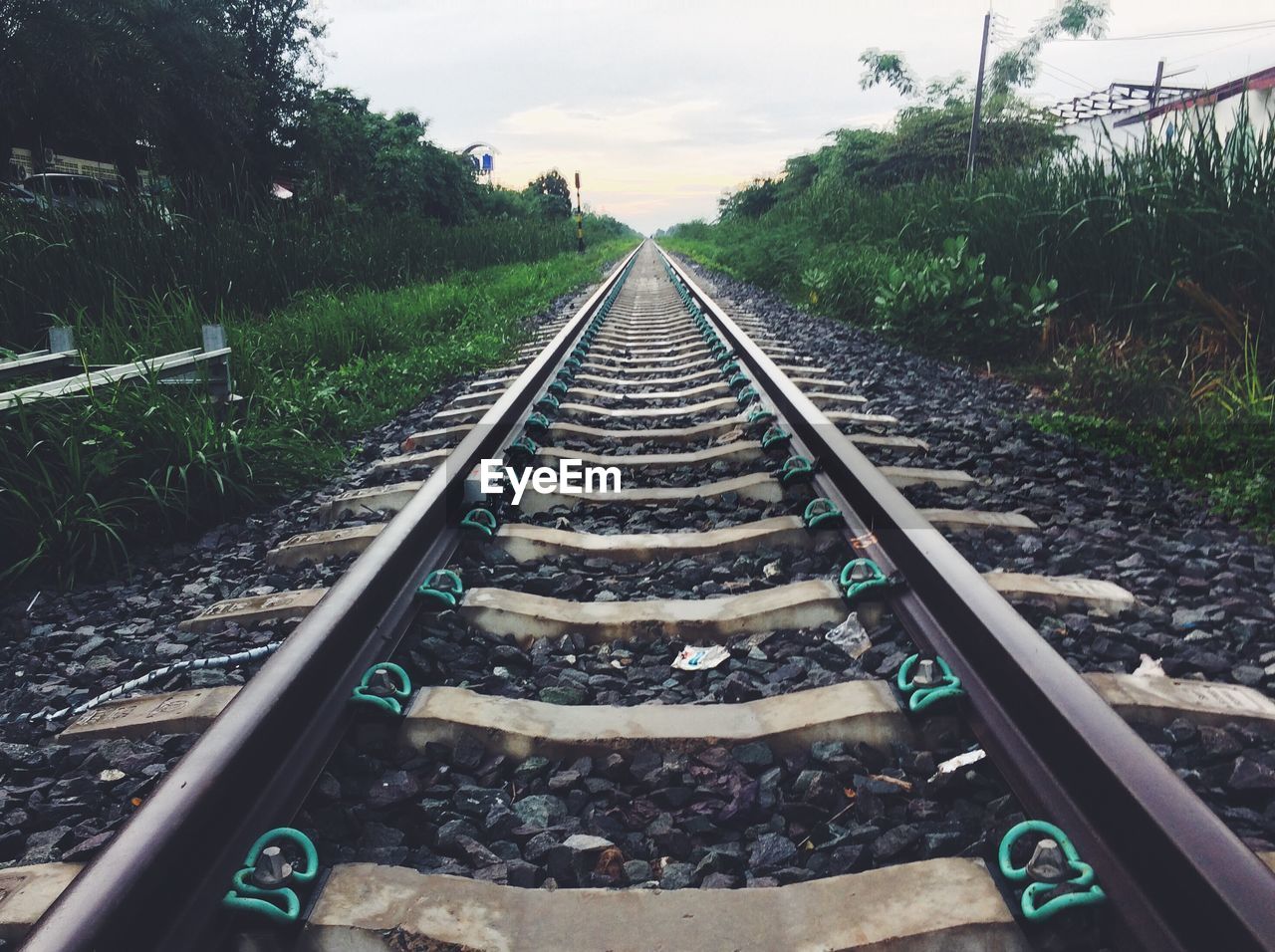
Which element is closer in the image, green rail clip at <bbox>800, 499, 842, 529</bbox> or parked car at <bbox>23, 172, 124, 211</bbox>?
green rail clip at <bbox>800, 499, 842, 529</bbox>

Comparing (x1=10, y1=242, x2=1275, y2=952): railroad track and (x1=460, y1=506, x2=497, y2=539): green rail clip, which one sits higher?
(x1=460, y1=506, x2=497, y2=539): green rail clip

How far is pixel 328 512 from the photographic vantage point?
2963 mm

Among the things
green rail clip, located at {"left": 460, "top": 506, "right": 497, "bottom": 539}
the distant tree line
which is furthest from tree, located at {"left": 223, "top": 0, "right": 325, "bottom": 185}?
green rail clip, located at {"left": 460, "top": 506, "right": 497, "bottom": 539}

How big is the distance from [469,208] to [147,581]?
25.1 m

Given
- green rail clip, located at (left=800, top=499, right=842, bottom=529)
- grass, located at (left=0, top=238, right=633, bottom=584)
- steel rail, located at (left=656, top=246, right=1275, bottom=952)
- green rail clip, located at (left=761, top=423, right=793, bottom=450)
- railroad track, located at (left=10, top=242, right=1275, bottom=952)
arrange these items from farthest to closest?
1. green rail clip, located at (left=761, top=423, right=793, bottom=450)
2. grass, located at (left=0, top=238, right=633, bottom=584)
3. green rail clip, located at (left=800, top=499, right=842, bottom=529)
4. railroad track, located at (left=10, top=242, right=1275, bottom=952)
5. steel rail, located at (left=656, top=246, right=1275, bottom=952)

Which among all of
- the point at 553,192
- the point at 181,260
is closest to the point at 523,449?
the point at 181,260

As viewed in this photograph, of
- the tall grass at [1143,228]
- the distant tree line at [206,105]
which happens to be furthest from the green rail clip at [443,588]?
the distant tree line at [206,105]

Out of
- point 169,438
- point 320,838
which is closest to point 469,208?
point 169,438

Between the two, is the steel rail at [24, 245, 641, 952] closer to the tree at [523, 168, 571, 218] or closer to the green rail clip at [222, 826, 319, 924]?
the green rail clip at [222, 826, 319, 924]

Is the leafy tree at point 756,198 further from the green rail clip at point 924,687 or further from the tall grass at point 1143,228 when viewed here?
the green rail clip at point 924,687

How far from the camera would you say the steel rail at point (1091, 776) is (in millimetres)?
1002

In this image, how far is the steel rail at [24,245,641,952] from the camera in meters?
1.03

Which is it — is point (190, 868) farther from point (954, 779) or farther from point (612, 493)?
point (612, 493)

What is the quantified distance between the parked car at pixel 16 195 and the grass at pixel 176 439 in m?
0.95
